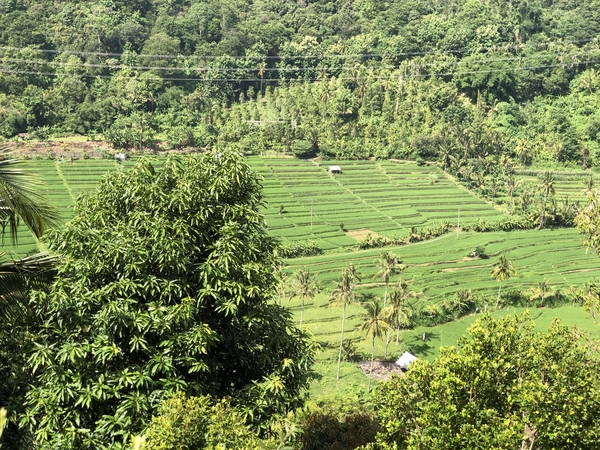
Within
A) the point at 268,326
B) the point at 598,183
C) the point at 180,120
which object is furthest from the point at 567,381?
the point at 180,120

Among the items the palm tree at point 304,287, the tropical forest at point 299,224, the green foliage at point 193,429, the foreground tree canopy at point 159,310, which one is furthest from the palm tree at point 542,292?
the green foliage at point 193,429

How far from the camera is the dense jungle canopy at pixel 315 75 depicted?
74625mm

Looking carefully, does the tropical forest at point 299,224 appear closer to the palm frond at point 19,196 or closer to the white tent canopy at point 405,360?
the palm frond at point 19,196

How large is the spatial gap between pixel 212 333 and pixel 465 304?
35992mm

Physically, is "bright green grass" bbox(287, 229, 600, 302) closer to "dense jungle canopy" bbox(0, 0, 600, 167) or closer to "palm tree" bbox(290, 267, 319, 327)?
"palm tree" bbox(290, 267, 319, 327)

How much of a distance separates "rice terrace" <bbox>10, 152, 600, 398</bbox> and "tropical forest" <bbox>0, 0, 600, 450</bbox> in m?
0.30

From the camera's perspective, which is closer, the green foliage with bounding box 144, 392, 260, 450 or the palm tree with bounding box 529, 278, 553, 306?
the green foliage with bounding box 144, 392, 260, 450

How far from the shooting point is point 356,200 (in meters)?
63.2

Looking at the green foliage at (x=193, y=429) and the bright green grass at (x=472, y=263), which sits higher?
the green foliage at (x=193, y=429)

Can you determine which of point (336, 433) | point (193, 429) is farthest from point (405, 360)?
point (193, 429)

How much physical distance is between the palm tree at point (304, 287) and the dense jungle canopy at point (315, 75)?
31.7 m

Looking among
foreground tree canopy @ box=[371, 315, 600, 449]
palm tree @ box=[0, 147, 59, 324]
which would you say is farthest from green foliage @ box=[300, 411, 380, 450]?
palm tree @ box=[0, 147, 59, 324]

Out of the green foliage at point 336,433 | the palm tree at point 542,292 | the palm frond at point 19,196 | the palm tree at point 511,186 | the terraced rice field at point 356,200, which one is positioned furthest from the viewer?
the palm tree at point 511,186

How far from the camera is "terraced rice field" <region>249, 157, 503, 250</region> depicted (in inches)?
2205
